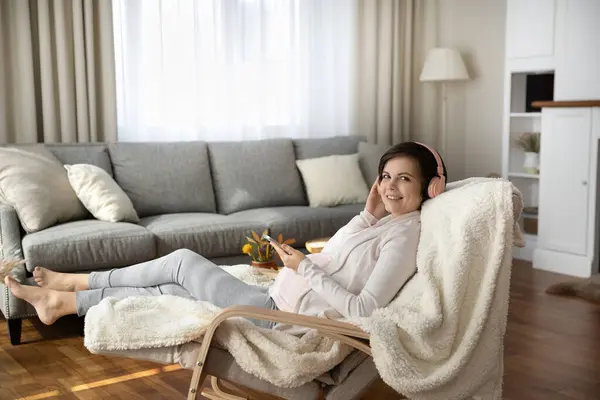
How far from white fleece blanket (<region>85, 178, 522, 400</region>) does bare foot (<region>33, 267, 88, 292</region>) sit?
2.27 feet

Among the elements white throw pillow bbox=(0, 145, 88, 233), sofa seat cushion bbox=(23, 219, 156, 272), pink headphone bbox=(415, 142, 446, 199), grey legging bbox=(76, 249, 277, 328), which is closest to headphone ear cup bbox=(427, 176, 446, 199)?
pink headphone bbox=(415, 142, 446, 199)

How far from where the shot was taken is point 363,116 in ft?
19.4

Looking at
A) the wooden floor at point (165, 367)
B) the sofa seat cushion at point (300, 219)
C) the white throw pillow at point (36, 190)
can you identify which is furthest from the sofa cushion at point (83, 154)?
the wooden floor at point (165, 367)

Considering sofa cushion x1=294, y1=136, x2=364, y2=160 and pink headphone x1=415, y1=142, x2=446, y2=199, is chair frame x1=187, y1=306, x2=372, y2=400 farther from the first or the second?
sofa cushion x1=294, y1=136, x2=364, y2=160

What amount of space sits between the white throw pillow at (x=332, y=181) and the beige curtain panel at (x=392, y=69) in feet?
3.18

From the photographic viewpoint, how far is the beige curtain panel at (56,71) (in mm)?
4430

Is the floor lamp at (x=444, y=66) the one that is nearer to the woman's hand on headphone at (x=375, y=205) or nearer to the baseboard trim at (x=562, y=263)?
the baseboard trim at (x=562, y=263)

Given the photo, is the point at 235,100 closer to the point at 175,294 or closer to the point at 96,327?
the point at 175,294

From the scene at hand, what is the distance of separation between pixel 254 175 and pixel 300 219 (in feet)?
1.85

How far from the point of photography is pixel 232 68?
17.2 ft

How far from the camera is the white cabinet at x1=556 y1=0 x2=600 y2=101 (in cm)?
469

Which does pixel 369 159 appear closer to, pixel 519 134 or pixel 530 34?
pixel 519 134

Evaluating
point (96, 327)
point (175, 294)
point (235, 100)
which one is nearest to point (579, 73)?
point (235, 100)

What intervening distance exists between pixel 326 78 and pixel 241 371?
Result: 3878 mm
